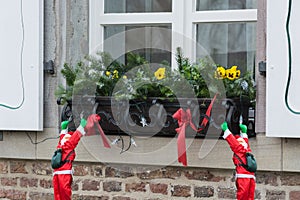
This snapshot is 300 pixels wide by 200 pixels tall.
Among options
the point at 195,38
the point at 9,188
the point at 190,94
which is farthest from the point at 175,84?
the point at 9,188

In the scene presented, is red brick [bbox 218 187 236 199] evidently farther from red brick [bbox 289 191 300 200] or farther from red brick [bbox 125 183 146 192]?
red brick [bbox 125 183 146 192]

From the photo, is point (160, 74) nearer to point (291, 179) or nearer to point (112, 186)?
point (112, 186)

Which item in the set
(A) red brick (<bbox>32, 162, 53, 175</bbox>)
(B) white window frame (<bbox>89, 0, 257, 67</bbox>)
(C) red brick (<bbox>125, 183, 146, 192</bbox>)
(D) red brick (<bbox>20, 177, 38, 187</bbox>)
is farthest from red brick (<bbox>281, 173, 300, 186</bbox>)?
(D) red brick (<bbox>20, 177, 38, 187</bbox>)

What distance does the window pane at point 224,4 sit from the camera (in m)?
4.62

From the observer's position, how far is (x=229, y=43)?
468 cm

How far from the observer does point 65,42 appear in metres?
4.73

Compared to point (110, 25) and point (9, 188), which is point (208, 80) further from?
point (9, 188)

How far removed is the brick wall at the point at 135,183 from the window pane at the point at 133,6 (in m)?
1.07

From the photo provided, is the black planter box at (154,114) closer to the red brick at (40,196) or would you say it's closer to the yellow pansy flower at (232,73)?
the yellow pansy flower at (232,73)

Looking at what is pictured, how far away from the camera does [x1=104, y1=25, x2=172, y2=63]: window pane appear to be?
15.7 feet

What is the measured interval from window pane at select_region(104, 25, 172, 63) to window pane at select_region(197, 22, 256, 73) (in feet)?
0.77

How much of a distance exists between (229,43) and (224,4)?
261 mm

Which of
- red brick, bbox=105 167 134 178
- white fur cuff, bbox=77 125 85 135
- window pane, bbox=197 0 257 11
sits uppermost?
window pane, bbox=197 0 257 11

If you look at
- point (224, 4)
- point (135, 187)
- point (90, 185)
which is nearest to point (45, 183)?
point (90, 185)
